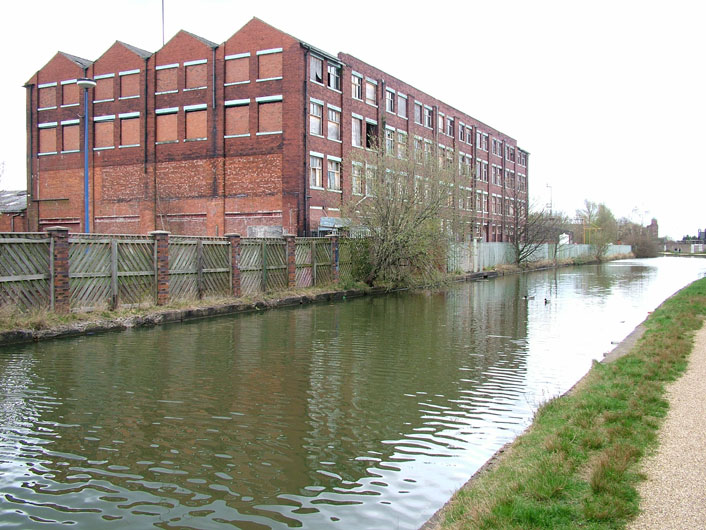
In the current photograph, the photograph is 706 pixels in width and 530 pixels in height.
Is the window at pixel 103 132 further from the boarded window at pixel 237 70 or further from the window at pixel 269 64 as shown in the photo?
the window at pixel 269 64

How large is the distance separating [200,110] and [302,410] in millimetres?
27902

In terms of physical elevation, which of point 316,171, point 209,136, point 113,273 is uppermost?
point 209,136

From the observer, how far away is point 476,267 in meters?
42.0

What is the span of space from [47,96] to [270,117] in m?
15.6

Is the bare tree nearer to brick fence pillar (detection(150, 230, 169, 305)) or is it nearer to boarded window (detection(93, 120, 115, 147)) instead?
brick fence pillar (detection(150, 230, 169, 305))

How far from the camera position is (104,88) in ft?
114

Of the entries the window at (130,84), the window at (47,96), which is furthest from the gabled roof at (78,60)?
the window at (130,84)

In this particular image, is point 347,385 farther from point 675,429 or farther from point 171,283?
point 171,283

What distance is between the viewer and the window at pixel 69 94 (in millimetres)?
35503

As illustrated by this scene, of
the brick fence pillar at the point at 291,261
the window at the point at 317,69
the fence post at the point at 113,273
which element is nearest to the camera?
the fence post at the point at 113,273

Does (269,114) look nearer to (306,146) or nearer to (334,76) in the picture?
(306,146)

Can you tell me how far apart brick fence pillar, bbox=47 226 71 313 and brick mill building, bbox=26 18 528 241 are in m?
14.9

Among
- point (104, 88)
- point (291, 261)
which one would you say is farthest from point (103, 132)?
point (291, 261)

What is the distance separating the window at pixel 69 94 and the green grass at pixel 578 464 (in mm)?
35563
